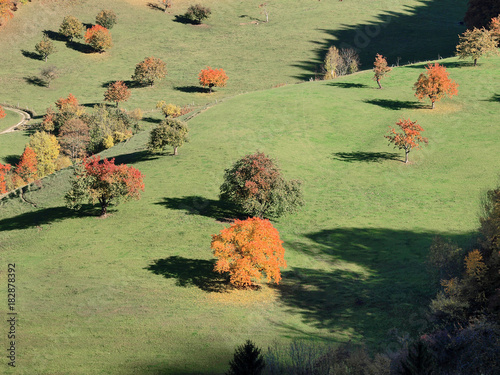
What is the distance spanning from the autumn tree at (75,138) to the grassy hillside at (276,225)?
23795mm

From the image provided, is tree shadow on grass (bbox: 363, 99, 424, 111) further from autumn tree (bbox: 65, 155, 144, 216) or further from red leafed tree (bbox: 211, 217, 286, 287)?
red leafed tree (bbox: 211, 217, 286, 287)

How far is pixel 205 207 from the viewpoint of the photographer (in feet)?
188

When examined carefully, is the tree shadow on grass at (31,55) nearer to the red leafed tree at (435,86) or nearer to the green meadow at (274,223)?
the green meadow at (274,223)

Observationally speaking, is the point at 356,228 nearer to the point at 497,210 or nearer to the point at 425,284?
the point at 425,284

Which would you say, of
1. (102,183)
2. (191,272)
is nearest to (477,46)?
(102,183)

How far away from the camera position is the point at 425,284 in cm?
4094

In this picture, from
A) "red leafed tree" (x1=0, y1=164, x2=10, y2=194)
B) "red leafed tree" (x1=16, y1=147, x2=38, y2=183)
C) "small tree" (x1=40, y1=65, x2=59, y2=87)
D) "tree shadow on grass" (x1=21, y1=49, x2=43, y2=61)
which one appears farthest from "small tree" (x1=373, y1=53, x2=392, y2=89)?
"tree shadow on grass" (x1=21, y1=49, x2=43, y2=61)

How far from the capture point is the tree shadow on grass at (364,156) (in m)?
71.9

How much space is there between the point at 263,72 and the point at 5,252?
107212 millimetres

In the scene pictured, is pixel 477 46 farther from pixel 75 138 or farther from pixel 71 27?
pixel 71 27

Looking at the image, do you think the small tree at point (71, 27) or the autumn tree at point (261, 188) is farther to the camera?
the small tree at point (71, 27)

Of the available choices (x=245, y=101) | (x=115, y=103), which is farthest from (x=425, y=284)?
(x=115, y=103)

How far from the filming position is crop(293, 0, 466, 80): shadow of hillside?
14575 cm

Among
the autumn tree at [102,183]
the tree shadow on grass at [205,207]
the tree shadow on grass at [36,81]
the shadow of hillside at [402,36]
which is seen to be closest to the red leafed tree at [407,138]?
the tree shadow on grass at [205,207]
